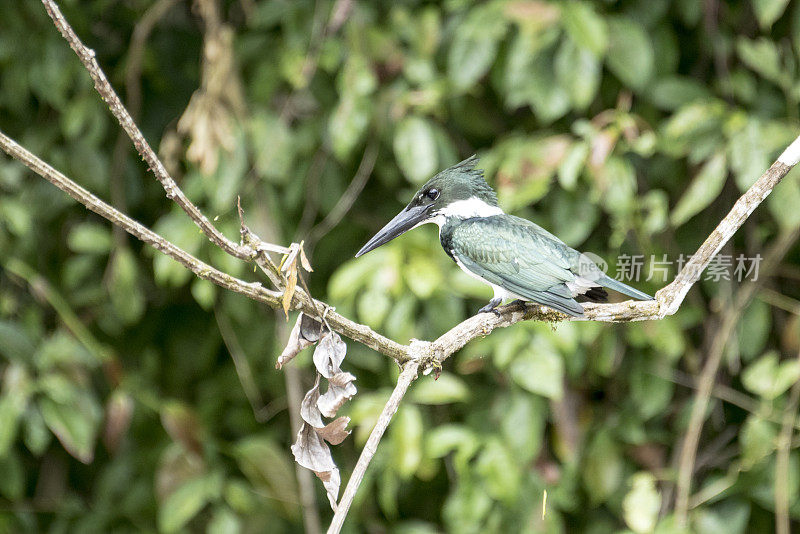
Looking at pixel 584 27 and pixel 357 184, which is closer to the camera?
pixel 584 27

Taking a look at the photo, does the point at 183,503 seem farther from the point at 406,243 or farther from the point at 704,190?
the point at 704,190

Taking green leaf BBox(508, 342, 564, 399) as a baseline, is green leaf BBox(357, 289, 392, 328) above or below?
above

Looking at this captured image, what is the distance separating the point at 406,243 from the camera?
6.63ft

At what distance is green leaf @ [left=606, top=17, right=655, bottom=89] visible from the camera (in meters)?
2.07

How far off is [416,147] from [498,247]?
115cm

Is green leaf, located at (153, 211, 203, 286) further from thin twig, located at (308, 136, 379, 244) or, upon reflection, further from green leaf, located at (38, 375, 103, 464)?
green leaf, located at (38, 375, 103, 464)

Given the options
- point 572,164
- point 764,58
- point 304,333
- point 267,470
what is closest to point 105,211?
point 304,333

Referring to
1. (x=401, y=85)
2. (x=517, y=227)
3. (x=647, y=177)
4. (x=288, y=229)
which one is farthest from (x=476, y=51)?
(x=517, y=227)

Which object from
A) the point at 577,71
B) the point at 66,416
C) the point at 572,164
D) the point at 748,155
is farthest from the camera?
the point at 66,416

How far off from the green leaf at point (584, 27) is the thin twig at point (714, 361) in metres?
0.70

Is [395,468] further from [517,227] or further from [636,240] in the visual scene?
[517,227]

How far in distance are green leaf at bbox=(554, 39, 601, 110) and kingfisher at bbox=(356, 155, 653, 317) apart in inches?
42.6

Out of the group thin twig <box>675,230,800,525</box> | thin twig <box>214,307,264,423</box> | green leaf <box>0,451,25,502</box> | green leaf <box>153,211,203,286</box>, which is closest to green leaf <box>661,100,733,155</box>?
thin twig <box>675,230,800,525</box>

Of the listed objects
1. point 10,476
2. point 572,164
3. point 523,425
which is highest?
point 10,476
